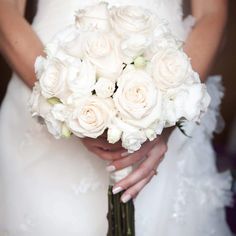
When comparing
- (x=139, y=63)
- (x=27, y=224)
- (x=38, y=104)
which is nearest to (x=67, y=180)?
(x=27, y=224)

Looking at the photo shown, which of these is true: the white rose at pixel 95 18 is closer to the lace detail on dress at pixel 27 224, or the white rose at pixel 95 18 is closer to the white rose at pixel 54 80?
the white rose at pixel 54 80

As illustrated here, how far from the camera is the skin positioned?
2.74ft

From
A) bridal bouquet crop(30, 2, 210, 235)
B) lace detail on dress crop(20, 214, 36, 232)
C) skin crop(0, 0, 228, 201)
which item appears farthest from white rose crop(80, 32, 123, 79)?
lace detail on dress crop(20, 214, 36, 232)

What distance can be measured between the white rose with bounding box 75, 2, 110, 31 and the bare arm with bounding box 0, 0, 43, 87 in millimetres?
144

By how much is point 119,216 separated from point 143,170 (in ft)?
0.30

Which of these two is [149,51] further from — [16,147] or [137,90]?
[16,147]

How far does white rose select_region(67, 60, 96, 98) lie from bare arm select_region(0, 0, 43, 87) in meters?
0.20

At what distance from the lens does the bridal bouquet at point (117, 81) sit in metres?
0.71

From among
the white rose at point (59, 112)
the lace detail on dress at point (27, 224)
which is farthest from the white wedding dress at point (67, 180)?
the white rose at point (59, 112)

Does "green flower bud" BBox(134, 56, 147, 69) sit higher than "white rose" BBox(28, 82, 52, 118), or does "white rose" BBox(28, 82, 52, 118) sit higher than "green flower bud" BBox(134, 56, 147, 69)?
"green flower bud" BBox(134, 56, 147, 69)

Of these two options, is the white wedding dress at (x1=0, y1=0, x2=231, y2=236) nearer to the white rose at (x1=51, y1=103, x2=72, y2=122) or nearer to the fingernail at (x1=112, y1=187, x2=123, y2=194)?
the fingernail at (x1=112, y1=187, x2=123, y2=194)

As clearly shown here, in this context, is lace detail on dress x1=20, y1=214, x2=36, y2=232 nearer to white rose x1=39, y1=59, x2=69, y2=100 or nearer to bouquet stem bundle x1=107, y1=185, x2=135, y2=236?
bouquet stem bundle x1=107, y1=185, x2=135, y2=236

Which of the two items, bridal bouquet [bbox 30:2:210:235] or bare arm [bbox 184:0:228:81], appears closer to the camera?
bridal bouquet [bbox 30:2:210:235]

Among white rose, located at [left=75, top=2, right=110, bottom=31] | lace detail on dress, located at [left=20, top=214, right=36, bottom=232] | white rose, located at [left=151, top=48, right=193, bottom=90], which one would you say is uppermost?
white rose, located at [left=75, top=2, right=110, bottom=31]
